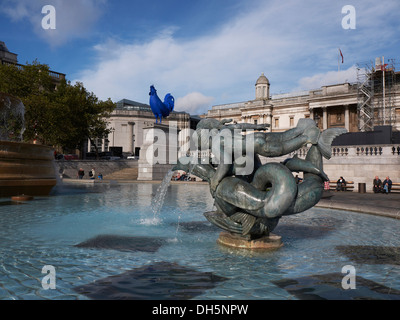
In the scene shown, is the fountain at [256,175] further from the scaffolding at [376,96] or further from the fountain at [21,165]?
the scaffolding at [376,96]

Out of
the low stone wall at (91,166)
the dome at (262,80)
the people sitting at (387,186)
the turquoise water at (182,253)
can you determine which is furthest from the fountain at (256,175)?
the dome at (262,80)

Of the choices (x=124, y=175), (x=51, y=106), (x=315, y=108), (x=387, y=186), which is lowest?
(x=387, y=186)

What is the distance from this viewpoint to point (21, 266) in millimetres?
4086

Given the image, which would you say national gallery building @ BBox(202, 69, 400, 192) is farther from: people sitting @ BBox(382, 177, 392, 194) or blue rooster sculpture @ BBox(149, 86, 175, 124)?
blue rooster sculpture @ BBox(149, 86, 175, 124)

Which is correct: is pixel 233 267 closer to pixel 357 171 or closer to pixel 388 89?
pixel 357 171

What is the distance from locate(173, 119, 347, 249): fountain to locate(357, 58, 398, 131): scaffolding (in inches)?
1793

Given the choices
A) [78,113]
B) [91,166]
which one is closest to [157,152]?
[91,166]

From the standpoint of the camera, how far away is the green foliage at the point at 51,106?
29792 mm

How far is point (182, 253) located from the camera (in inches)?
194

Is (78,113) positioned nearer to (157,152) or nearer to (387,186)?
(157,152)

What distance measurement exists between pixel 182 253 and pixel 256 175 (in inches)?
66.1

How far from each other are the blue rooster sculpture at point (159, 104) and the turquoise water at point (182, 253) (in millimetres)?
18751

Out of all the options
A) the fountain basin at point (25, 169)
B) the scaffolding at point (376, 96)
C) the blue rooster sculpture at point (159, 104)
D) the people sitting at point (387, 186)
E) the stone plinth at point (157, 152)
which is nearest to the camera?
the fountain basin at point (25, 169)

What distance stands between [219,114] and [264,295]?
70.1m
